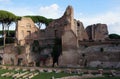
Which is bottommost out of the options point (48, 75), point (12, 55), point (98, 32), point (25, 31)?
point (48, 75)

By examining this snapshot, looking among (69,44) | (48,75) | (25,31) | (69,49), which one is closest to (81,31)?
(69,44)

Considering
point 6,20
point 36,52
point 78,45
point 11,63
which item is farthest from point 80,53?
point 6,20

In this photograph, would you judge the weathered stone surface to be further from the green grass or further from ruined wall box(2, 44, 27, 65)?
the green grass

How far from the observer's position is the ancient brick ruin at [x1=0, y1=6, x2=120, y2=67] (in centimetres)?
4078

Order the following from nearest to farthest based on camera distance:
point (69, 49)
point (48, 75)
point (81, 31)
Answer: point (48, 75) → point (69, 49) → point (81, 31)

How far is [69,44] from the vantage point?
140 feet

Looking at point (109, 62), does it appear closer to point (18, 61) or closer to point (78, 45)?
point (78, 45)

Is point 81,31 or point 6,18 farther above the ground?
point 6,18

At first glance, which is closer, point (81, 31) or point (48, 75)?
point (48, 75)

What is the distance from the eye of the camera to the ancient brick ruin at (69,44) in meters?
40.8

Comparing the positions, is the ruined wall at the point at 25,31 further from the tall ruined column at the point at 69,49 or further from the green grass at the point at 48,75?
the green grass at the point at 48,75

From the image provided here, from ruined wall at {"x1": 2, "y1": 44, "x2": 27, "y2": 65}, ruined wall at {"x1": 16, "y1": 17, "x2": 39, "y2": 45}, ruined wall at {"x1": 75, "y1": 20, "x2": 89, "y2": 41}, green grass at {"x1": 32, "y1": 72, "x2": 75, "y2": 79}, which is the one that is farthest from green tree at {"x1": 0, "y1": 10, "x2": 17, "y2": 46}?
green grass at {"x1": 32, "y1": 72, "x2": 75, "y2": 79}

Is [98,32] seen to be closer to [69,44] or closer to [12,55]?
[69,44]

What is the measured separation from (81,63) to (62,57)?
2.81m
